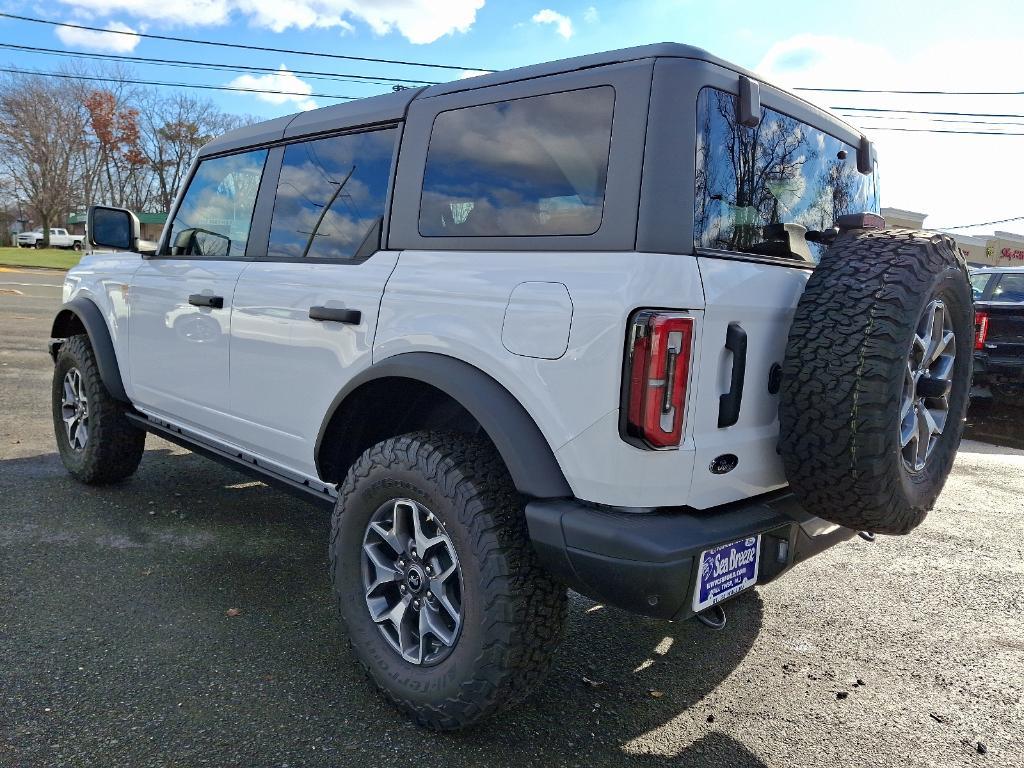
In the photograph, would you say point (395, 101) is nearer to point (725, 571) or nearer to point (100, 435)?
point (725, 571)

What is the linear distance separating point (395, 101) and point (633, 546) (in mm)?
1853

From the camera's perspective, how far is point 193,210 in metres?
3.87

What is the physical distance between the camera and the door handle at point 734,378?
2.01 m

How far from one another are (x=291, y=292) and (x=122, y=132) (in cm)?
5646

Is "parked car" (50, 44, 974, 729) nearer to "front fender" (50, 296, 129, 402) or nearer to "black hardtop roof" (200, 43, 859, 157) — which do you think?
"black hardtop roof" (200, 43, 859, 157)

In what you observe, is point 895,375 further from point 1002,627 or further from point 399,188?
point 1002,627

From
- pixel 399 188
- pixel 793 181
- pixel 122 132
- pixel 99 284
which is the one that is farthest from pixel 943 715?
pixel 122 132

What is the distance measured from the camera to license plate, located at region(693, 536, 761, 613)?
6.45 feet

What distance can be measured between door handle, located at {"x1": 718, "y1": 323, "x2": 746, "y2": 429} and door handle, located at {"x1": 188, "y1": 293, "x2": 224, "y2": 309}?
222cm

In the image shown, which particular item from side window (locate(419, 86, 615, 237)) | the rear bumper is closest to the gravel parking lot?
the rear bumper

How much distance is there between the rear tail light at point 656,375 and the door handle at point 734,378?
0.16m

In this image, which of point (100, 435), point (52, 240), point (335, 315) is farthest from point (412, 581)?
point (52, 240)

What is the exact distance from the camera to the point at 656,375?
1877 mm

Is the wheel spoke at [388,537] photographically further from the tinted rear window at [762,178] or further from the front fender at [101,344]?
the front fender at [101,344]
